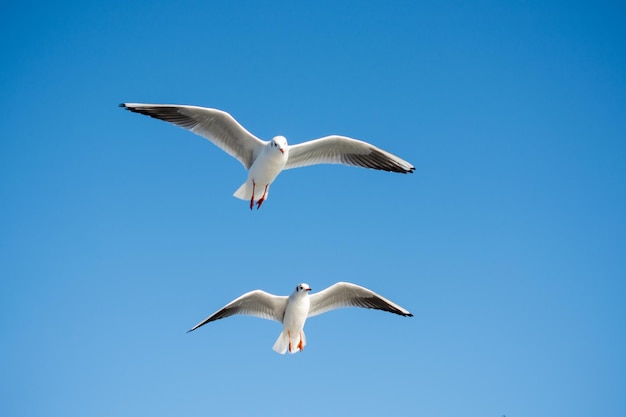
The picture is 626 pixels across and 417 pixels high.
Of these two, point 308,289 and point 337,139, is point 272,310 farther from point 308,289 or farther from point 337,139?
point 337,139

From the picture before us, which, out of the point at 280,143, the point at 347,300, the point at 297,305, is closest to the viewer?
the point at 280,143

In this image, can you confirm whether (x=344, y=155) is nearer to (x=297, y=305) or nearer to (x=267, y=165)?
(x=267, y=165)

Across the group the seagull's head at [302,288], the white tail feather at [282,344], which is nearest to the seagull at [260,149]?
the seagull's head at [302,288]

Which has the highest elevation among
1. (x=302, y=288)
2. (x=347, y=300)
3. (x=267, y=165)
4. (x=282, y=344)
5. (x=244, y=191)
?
(x=267, y=165)

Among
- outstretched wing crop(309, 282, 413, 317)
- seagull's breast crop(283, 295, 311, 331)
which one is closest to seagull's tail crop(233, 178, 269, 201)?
seagull's breast crop(283, 295, 311, 331)

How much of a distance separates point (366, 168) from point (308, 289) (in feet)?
8.52

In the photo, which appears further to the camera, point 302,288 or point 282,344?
point 282,344

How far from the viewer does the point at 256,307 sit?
612 inches

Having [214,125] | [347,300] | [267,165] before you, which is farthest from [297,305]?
[214,125]

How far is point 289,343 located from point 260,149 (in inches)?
149

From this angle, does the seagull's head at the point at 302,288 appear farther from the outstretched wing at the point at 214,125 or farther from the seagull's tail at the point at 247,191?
the outstretched wing at the point at 214,125

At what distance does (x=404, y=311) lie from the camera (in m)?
15.7

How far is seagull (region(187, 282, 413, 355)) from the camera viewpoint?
15.1 metres

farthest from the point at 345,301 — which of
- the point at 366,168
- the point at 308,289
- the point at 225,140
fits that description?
the point at 225,140
